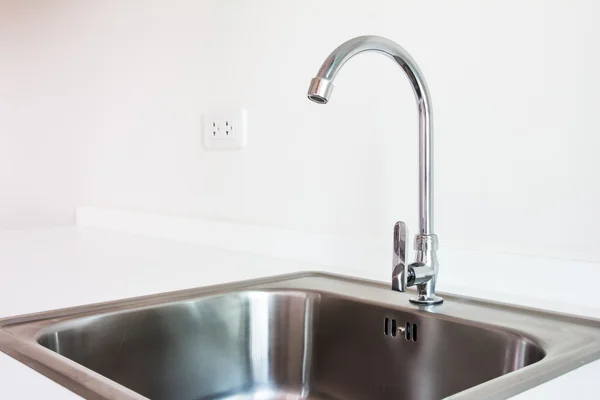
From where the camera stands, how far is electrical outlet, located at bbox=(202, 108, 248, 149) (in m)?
1.36

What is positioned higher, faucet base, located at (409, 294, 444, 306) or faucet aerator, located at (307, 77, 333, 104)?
faucet aerator, located at (307, 77, 333, 104)

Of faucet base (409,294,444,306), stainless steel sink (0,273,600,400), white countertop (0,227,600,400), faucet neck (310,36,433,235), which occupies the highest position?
faucet neck (310,36,433,235)

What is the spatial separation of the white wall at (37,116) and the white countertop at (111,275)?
1.75 feet

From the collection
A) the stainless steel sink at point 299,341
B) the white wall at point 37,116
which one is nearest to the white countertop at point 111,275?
the stainless steel sink at point 299,341

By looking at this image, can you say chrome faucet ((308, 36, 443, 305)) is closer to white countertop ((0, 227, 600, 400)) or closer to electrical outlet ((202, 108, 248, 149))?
white countertop ((0, 227, 600, 400))

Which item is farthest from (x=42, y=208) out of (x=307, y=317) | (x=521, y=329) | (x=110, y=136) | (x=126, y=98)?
(x=521, y=329)

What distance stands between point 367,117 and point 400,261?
0.37 meters

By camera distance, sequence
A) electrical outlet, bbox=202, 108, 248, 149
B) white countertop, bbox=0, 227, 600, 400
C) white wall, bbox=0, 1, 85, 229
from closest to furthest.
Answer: white countertop, bbox=0, 227, 600, 400, electrical outlet, bbox=202, 108, 248, 149, white wall, bbox=0, 1, 85, 229

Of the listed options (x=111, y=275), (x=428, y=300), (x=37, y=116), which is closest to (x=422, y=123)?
(x=428, y=300)

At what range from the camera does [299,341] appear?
3.13ft

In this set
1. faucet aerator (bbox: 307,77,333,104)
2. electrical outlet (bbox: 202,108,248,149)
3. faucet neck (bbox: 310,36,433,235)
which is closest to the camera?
faucet aerator (bbox: 307,77,333,104)

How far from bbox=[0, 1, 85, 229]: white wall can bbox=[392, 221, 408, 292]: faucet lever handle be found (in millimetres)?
1456

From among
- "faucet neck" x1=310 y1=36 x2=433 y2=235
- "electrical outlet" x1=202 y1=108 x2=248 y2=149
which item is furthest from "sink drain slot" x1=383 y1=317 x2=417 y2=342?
"electrical outlet" x1=202 y1=108 x2=248 y2=149

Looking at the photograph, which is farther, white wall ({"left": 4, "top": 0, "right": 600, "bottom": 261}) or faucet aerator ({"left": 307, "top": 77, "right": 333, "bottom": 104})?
white wall ({"left": 4, "top": 0, "right": 600, "bottom": 261})
